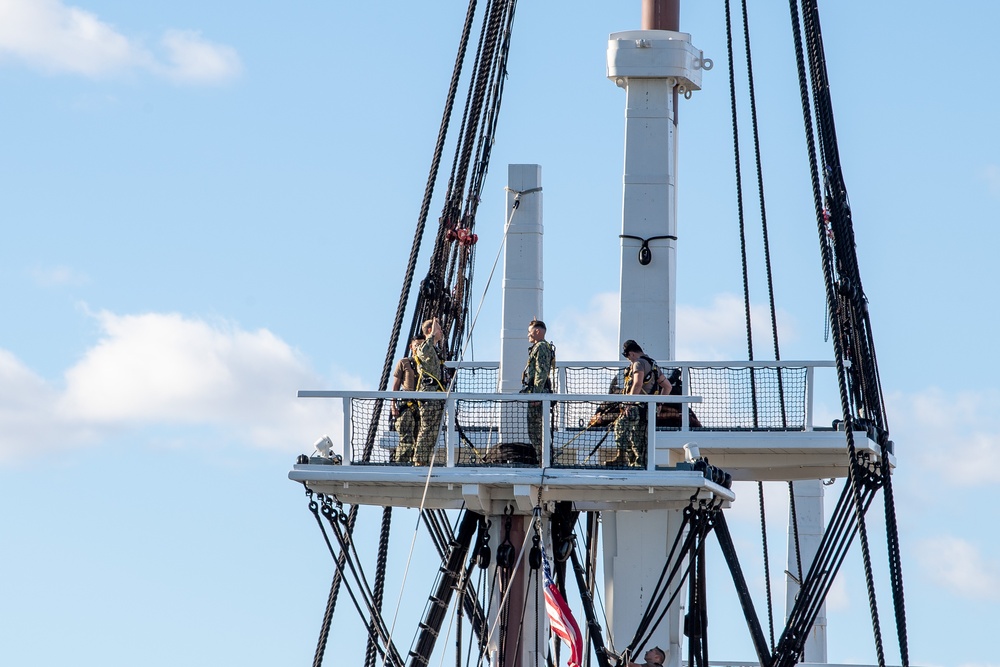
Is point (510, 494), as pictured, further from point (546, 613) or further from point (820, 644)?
point (820, 644)

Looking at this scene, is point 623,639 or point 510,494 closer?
Result: point 510,494

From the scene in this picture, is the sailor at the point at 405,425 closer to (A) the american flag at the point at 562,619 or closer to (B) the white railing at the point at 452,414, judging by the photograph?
(B) the white railing at the point at 452,414

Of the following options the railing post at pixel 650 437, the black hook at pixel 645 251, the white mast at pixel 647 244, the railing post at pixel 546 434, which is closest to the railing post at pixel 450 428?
the railing post at pixel 546 434

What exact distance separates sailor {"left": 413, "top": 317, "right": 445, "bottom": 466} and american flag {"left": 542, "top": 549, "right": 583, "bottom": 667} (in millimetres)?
2044

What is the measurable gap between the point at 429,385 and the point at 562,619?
3.30 meters

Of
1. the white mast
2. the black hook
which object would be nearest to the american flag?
the white mast

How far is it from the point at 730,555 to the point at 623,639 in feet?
9.17

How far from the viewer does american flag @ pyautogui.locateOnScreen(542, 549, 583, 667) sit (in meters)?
34.9

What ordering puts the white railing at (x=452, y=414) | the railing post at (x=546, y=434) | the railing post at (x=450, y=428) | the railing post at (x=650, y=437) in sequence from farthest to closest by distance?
the railing post at (x=450, y=428), the railing post at (x=546, y=434), the railing post at (x=650, y=437), the white railing at (x=452, y=414)

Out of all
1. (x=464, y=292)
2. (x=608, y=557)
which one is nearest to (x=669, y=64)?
(x=464, y=292)

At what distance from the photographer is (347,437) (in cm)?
3488

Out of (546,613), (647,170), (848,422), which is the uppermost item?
(647,170)

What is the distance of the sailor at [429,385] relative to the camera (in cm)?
3484

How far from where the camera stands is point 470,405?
34.9 meters
